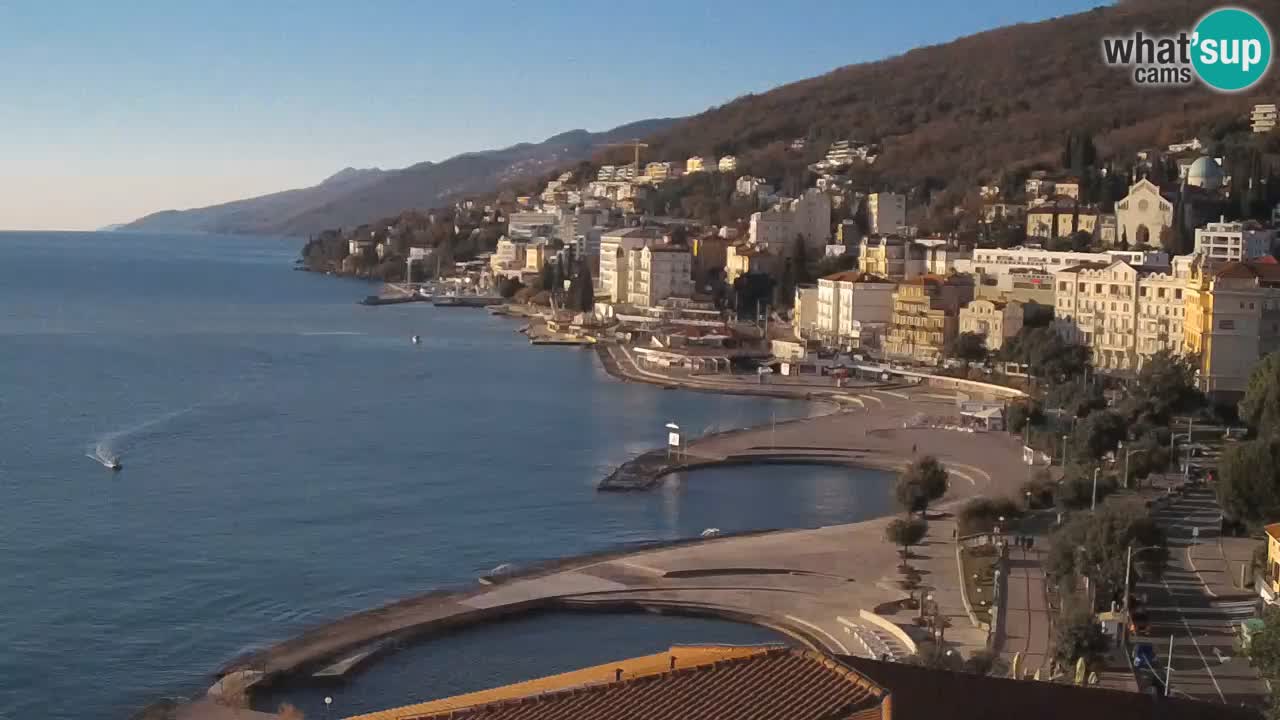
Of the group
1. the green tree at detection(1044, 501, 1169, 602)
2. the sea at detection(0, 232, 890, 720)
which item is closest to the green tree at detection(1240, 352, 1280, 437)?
the sea at detection(0, 232, 890, 720)

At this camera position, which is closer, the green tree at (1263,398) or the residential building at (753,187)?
the green tree at (1263,398)

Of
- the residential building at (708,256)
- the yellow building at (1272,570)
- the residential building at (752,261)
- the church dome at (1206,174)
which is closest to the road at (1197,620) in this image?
the yellow building at (1272,570)

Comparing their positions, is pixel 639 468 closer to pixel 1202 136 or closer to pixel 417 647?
pixel 417 647

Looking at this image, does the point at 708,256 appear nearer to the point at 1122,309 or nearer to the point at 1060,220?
the point at 1060,220

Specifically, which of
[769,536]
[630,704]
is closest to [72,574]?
[769,536]

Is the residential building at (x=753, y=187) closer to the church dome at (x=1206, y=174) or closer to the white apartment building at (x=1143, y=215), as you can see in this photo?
the church dome at (x=1206, y=174)

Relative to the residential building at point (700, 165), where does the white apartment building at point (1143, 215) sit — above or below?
below
